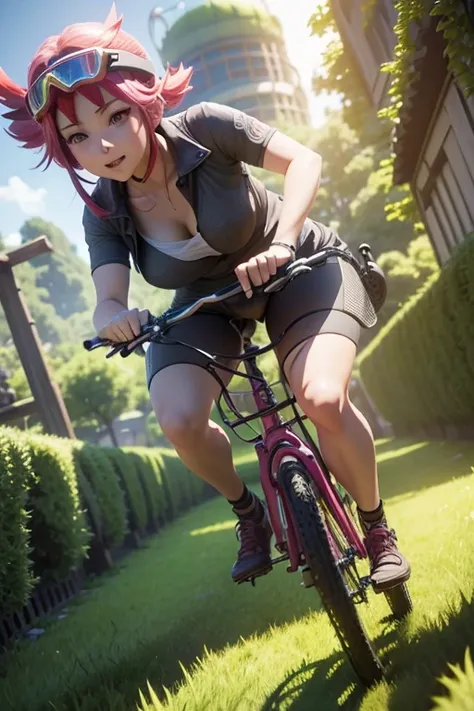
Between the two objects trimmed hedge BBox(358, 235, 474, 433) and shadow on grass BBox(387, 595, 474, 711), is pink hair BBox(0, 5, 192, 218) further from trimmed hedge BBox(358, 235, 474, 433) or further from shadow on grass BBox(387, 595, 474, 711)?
trimmed hedge BBox(358, 235, 474, 433)

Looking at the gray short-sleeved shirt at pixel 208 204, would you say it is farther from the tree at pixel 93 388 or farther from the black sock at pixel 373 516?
the tree at pixel 93 388

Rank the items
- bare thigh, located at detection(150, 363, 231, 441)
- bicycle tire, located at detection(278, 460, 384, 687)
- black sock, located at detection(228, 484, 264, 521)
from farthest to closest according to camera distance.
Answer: black sock, located at detection(228, 484, 264, 521), bare thigh, located at detection(150, 363, 231, 441), bicycle tire, located at detection(278, 460, 384, 687)

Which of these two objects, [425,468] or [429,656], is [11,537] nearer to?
[429,656]

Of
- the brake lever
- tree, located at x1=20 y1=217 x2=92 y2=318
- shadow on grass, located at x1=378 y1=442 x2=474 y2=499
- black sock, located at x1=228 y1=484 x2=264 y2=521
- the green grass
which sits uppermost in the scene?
tree, located at x1=20 y1=217 x2=92 y2=318

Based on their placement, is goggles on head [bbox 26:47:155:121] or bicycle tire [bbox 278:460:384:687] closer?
bicycle tire [bbox 278:460:384:687]


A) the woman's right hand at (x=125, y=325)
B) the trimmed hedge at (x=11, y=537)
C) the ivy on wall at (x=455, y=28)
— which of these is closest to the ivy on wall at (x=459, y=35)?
the ivy on wall at (x=455, y=28)

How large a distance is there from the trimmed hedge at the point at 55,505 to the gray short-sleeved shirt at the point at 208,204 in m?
3.54

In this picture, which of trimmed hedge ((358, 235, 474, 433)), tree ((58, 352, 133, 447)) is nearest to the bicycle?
trimmed hedge ((358, 235, 474, 433))

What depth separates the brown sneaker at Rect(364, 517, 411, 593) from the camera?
251cm

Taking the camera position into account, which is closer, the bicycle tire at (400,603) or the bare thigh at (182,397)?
the bare thigh at (182,397)

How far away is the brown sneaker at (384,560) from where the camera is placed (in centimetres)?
251

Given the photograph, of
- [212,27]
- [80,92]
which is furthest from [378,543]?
[212,27]

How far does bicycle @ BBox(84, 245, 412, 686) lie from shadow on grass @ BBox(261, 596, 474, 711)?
4.6 inches

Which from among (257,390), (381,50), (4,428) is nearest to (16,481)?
(4,428)
